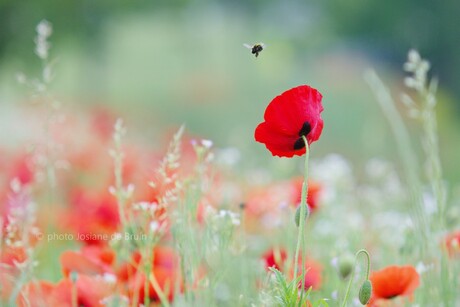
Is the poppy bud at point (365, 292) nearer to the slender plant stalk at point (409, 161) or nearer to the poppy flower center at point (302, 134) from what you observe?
the poppy flower center at point (302, 134)

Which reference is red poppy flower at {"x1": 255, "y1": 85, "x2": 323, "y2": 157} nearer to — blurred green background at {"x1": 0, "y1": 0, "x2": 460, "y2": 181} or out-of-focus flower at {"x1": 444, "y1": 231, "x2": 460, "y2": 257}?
out-of-focus flower at {"x1": 444, "y1": 231, "x2": 460, "y2": 257}

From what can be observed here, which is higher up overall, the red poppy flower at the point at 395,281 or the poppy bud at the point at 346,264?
the poppy bud at the point at 346,264

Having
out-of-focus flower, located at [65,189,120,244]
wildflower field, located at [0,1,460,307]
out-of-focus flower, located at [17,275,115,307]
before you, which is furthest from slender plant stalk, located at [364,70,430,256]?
out-of-focus flower, located at [65,189,120,244]

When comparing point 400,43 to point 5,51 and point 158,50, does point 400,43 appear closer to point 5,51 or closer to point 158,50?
point 158,50

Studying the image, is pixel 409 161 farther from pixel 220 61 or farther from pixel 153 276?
pixel 220 61

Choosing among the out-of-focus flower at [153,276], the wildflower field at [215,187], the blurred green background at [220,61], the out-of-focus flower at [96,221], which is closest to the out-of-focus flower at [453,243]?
the wildflower field at [215,187]

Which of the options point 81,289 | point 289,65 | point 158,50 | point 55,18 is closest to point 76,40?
point 55,18
